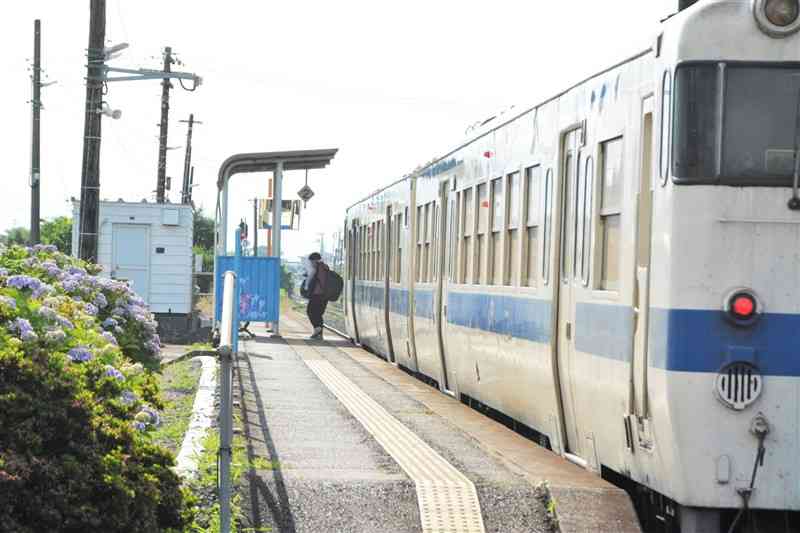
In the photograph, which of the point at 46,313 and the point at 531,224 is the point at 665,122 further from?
the point at 531,224

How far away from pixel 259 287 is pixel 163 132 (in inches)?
1148

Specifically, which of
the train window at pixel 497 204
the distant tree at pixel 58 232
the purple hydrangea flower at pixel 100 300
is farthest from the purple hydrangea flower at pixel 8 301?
the distant tree at pixel 58 232

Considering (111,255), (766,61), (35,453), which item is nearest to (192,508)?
(35,453)

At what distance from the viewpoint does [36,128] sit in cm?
4062

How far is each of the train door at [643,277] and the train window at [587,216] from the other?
110 cm

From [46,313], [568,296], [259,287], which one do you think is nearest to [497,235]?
[568,296]

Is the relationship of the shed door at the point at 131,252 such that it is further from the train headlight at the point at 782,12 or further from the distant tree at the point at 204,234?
the distant tree at the point at 204,234

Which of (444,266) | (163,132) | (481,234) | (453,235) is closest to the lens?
(481,234)

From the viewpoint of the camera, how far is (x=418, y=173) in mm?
19141

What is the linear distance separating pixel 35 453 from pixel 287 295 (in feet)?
236

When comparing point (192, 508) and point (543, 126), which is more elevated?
point (543, 126)

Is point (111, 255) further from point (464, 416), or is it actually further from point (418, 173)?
point (464, 416)

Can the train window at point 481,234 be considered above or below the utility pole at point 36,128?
below

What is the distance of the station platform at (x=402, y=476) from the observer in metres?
8.30
